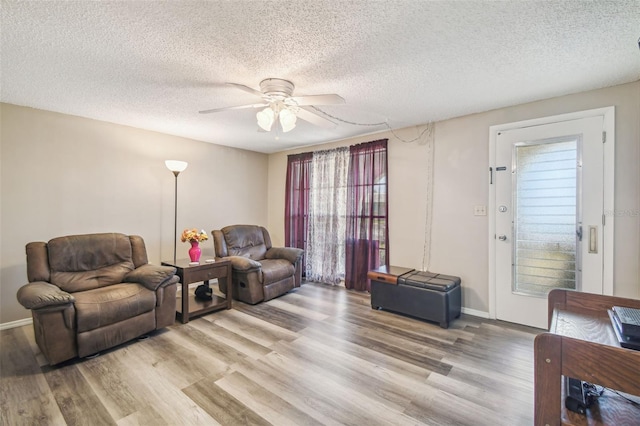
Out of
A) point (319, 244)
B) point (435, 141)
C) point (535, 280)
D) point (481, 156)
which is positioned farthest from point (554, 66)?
point (319, 244)

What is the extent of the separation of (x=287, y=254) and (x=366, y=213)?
1356 millimetres

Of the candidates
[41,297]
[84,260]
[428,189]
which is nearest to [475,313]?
[428,189]

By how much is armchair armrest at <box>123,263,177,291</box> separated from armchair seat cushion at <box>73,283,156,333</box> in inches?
2.1

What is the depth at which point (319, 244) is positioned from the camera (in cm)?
480

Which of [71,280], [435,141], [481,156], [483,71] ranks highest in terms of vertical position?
[483,71]

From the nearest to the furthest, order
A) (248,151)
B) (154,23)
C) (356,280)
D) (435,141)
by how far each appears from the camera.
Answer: (154,23) < (435,141) < (356,280) < (248,151)

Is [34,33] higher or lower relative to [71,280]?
higher

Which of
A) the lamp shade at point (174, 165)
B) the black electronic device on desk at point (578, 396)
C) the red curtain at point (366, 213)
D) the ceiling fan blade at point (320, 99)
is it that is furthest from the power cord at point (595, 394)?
the lamp shade at point (174, 165)

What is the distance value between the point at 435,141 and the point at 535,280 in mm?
1903

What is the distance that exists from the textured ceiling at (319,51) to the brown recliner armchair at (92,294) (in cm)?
156

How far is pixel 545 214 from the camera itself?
2.86m

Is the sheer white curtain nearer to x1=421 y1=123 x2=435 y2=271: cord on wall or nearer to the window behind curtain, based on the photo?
the window behind curtain

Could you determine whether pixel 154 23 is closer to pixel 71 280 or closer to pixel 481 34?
pixel 481 34

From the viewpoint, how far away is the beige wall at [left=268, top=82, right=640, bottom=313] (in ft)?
8.12
